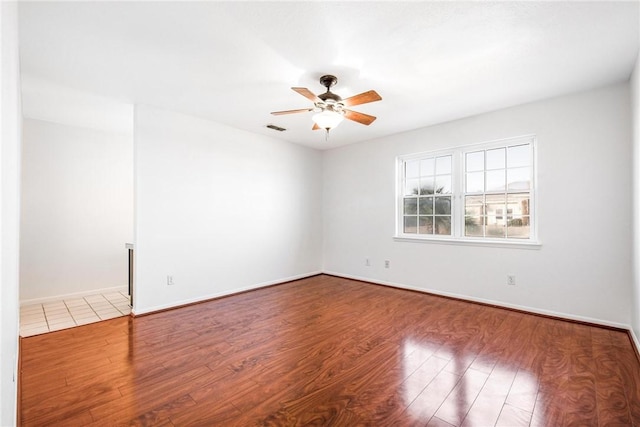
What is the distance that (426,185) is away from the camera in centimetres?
476

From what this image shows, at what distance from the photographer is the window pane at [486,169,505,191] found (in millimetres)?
3996

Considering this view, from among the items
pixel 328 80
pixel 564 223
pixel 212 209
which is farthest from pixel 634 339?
pixel 212 209

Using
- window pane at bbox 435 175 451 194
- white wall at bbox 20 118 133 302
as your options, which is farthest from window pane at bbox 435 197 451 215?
white wall at bbox 20 118 133 302

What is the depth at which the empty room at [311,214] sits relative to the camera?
6.57 ft

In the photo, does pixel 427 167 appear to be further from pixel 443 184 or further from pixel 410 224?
pixel 410 224

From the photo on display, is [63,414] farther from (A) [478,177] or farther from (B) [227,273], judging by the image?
(A) [478,177]

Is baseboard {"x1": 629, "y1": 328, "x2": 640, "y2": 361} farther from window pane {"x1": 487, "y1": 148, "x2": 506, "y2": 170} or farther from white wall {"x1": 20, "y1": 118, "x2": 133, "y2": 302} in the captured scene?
white wall {"x1": 20, "y1": 118, "x2": 133, "y2": 302}

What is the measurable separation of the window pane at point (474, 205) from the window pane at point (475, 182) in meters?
0.11

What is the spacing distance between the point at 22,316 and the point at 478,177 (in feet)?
20.4

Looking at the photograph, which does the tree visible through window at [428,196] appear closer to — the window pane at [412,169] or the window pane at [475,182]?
the window pane at [412,169]

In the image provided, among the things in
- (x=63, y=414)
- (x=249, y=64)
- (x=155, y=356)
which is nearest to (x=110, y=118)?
→ (x=249, y=64)

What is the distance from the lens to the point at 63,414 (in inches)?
72.9

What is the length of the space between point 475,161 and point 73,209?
6.05 metres

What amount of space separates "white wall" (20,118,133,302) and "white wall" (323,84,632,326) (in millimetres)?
4844
